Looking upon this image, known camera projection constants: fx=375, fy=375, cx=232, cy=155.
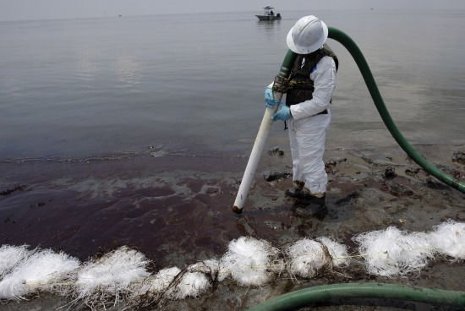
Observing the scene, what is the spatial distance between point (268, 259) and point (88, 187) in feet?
11.6

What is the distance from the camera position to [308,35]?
3.86 meters

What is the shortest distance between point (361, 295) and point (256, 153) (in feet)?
6.61

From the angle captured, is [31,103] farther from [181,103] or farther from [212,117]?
[212,117]

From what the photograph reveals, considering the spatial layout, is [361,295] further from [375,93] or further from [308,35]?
[375,93]

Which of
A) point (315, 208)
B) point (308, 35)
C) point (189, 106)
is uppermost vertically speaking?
point (308, 35)

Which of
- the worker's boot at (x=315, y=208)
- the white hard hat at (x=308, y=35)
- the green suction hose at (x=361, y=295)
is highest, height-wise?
the white hard hat at (x=308, y=35)

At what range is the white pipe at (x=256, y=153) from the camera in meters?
4.26

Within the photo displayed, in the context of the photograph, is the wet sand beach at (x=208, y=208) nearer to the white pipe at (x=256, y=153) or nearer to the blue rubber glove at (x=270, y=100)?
the white pipe at (x=256, y=153)

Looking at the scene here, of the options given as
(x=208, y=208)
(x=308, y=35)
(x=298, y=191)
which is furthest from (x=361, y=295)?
(x=208, y=208)

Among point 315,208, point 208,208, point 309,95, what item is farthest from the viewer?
point 208,208

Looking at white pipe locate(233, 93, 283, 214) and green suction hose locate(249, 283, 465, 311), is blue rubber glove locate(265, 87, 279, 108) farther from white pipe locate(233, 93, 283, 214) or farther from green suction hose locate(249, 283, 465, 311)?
green suction hose locate(249, 283, 465, 311)

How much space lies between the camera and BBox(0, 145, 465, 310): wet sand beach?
3.72m

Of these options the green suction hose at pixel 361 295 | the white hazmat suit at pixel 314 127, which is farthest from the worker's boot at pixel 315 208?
the green suction hose at pixel 361 295

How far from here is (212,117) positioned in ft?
34.7
